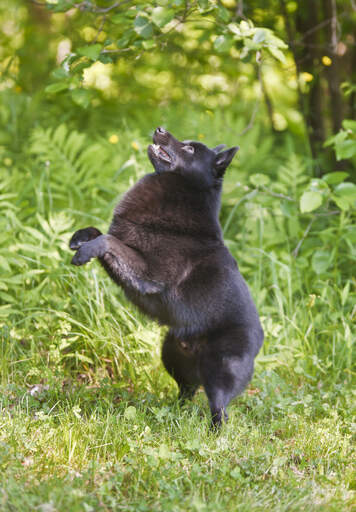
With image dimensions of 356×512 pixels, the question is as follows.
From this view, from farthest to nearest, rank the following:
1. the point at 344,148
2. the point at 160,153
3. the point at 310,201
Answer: the point at 344,148
the point at 310,201
the point at 160,153

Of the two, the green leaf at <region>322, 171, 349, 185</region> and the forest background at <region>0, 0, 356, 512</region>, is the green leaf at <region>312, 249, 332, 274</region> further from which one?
the green leaf at <region>322, 171, 349, 185</region>

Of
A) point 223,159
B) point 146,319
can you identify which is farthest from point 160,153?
point 146,319

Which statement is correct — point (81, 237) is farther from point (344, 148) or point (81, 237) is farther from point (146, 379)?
point (344, 148)

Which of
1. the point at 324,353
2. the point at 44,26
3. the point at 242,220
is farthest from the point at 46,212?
the point at 44,26

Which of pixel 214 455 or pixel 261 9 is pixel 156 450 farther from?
pixel 261 9

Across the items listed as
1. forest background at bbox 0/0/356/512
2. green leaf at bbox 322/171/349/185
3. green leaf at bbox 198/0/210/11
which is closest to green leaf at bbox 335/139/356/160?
forest background at bbox 0/0/356/512

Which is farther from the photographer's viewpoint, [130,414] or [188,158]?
[188,158]

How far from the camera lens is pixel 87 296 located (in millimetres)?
3881

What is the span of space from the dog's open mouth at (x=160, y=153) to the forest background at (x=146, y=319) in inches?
28.1

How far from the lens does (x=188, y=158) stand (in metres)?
3.33

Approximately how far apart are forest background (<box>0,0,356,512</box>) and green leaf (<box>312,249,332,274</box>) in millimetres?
15

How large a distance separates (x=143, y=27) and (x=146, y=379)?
7.32 ft

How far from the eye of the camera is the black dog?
299 cm

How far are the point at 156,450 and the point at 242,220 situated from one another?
9.99 feet
